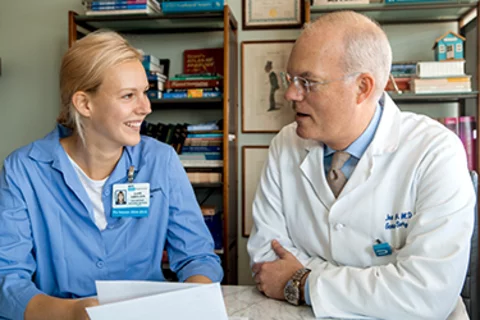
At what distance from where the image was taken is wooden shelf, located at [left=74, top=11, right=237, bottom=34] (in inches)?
107

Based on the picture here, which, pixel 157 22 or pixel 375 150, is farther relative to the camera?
pixel 157 22

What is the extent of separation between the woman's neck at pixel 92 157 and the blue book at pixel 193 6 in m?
1.47

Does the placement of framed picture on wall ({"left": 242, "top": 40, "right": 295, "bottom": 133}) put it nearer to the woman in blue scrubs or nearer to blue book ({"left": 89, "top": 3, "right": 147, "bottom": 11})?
blue book ({"left": 89, "top": 3, "right": 147, "bottom": 11})

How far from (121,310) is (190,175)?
6.38 ft

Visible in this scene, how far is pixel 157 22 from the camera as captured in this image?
9.48 feet

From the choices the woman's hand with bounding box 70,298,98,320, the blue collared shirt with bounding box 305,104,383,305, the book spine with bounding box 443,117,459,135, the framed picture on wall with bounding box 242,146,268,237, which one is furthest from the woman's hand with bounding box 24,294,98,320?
the book spine with bounding box 443,117,459,135

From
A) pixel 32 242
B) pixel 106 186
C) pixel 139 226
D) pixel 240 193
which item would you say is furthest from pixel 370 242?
pixel 240 193

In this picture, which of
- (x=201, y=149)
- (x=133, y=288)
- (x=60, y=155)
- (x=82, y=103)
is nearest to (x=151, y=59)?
(x=201, y=149)

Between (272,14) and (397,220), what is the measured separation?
2.09 m

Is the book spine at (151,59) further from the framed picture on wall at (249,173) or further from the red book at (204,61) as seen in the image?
the framed picture on wall at (249,173)

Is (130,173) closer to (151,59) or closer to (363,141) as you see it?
(363,141)

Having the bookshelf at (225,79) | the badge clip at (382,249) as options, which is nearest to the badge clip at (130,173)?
the badge clip at (382,249)

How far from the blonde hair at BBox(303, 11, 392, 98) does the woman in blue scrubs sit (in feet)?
2.03

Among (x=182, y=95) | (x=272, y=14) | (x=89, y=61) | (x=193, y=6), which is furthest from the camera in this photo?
(x=272, y=14)
